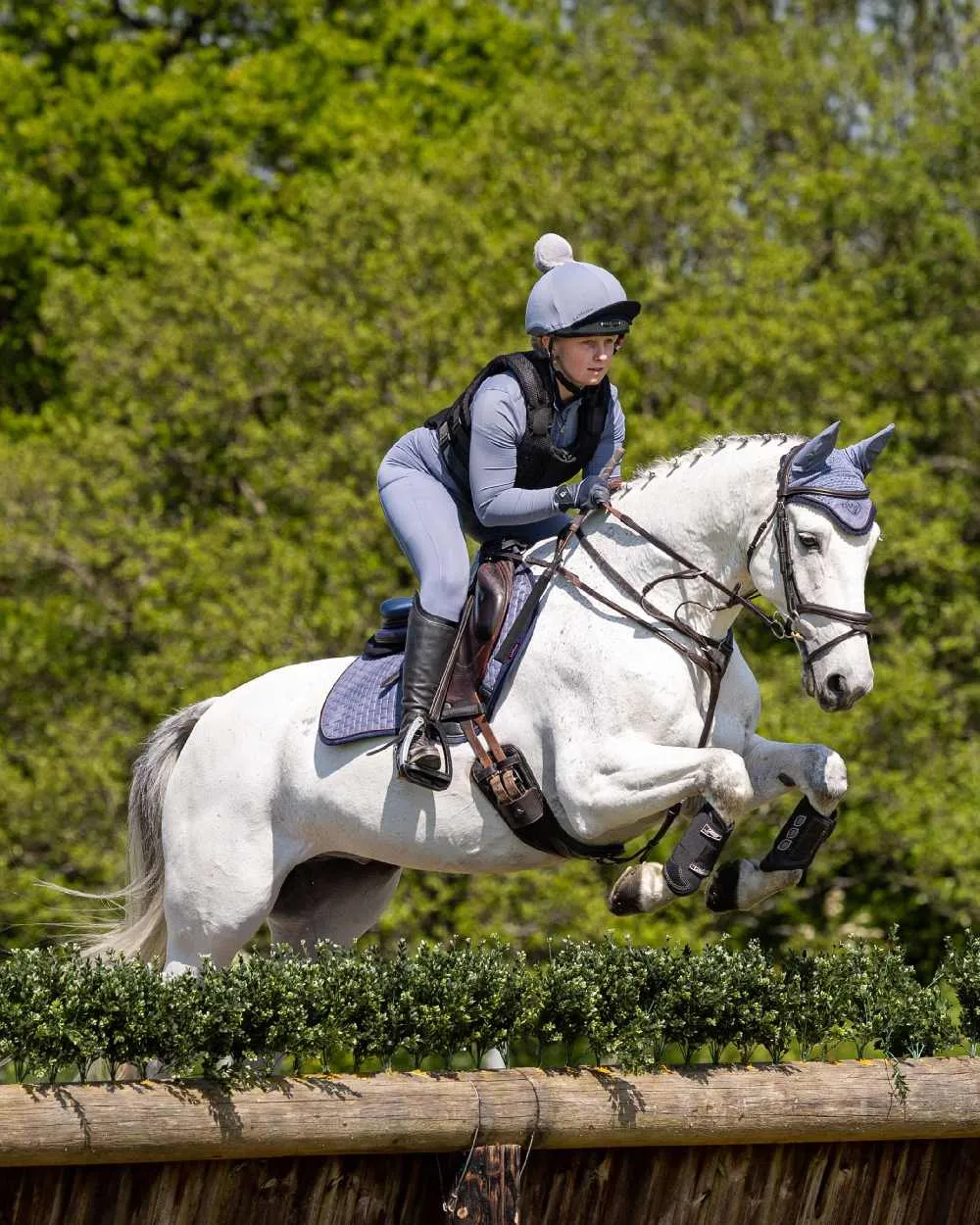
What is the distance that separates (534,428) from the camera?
556cm

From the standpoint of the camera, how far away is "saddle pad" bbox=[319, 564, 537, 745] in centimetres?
551

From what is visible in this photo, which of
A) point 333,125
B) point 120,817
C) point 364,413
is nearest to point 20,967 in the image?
point 120,817

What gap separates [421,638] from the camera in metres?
5.45

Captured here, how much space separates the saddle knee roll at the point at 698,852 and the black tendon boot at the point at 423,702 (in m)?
0.70

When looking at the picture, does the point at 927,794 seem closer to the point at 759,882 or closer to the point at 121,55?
the point at 759,882

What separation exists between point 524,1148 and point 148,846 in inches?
77.2

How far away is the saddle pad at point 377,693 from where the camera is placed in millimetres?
5508

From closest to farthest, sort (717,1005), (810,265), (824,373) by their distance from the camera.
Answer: (717,1005) → (824,373) → (810,265)

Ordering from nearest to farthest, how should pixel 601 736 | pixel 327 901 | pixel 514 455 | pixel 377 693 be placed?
pixel 601 736 < pixel 514 455 < pixel 377 693 < pixel 327 901

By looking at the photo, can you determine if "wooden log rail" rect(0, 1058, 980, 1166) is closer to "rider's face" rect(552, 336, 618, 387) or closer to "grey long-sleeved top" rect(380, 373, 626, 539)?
"grey long-sleeved top" rect(380, 373, 626, 539)

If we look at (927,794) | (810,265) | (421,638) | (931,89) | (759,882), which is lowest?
(927,794)

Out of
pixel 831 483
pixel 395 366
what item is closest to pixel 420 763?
pixel 831 483

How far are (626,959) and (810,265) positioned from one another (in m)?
13.4

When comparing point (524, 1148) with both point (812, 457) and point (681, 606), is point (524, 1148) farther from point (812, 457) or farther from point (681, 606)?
point (812, 457)
